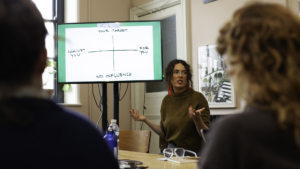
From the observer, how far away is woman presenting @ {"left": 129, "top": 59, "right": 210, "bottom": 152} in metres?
2.46

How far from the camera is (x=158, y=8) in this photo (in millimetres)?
3770

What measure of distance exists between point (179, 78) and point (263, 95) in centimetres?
214

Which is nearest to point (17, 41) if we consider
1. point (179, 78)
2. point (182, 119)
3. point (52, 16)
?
point (182, 119)

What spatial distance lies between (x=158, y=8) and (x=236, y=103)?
162 cm

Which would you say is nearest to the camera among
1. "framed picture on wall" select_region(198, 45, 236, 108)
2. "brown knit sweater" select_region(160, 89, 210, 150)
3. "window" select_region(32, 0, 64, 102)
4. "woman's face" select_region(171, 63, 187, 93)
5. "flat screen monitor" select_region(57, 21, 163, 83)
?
"flat screen monitor" select_region(57, 21, 163, 83)

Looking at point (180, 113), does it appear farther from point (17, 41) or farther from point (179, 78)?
point (17, 41)

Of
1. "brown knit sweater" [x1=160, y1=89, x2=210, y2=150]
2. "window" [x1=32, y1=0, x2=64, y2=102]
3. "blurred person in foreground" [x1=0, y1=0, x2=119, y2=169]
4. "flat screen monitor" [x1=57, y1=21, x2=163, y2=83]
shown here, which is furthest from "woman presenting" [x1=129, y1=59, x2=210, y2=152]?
"blurred person in foreground" [x1=0, y1=0, x2=119, y2=169]

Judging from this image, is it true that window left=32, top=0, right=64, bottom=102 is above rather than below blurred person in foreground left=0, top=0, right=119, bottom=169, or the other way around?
above

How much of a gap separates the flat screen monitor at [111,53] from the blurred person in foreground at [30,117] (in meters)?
1.76

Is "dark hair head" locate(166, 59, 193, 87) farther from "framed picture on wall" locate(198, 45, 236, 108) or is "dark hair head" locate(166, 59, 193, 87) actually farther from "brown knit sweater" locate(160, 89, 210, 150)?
"framed picture on wall" locate(198, 45, 236, 108)

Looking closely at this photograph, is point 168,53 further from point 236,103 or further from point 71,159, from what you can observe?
point 71,159

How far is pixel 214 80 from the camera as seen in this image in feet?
10.2

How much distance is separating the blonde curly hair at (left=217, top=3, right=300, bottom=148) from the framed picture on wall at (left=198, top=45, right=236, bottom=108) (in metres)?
2.39

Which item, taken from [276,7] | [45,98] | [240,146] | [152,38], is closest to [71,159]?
[45,98]
